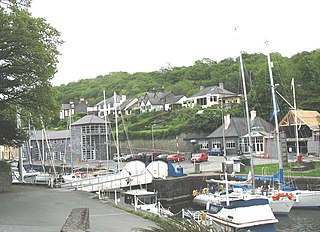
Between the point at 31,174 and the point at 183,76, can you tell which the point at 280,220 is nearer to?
the point at 31,174

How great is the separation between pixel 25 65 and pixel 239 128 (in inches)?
1796

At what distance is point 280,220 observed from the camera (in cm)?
2636

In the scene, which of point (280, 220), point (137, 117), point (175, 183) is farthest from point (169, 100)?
point (280, 220)

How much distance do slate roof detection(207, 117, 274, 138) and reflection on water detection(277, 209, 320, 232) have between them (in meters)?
34.2

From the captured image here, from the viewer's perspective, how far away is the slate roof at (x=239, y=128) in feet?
205

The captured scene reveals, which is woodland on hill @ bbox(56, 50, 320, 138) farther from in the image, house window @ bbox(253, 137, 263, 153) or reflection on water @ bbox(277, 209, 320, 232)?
reflection on water @ bbox(277, 209, 320, 232)

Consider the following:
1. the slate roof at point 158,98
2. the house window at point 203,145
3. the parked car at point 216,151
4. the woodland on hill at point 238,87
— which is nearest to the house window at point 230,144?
the parked car at point 216,151

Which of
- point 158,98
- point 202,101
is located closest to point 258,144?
point 202,101

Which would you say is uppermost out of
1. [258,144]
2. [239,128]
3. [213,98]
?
[213,98]

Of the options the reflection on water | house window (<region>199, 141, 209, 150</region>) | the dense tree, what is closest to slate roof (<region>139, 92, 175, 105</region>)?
house window (<region>199, 141, 209, 150</region>)

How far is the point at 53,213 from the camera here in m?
18.1

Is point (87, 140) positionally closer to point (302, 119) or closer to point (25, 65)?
point (302, 119)

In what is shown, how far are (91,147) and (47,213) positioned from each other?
55412 millimetres

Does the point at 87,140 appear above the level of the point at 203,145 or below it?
above
